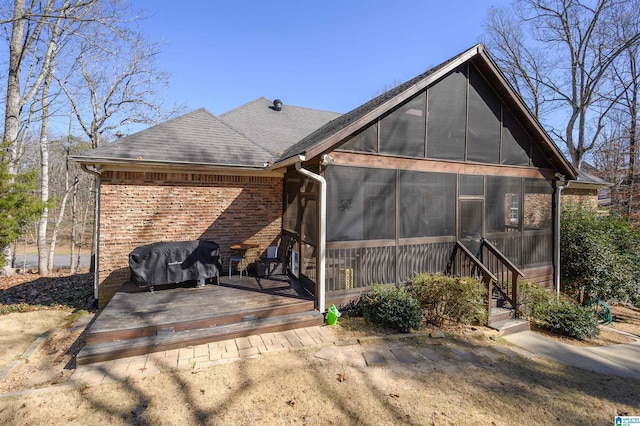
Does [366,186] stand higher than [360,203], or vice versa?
[366,186]

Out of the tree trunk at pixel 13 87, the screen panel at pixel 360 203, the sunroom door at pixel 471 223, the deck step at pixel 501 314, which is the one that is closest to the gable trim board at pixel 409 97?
the screen panel at pixel 360 203

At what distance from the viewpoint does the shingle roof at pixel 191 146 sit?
6.48 metres

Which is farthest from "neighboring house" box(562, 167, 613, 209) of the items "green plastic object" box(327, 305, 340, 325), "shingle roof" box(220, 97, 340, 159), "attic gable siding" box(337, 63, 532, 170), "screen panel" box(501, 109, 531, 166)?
"green plastic object" box(327, 305, 340, 325)

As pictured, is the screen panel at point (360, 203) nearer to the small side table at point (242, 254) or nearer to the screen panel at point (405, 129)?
the screen panel at point (405, 129)

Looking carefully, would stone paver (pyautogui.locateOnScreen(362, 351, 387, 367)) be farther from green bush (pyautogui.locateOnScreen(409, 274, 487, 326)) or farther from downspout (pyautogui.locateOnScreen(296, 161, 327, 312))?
green bush (pyautogui.locateOnScreen(409, 274, 487, 326))

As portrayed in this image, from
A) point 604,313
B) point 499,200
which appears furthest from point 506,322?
point 604,313

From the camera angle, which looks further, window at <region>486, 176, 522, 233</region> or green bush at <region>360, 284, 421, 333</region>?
window at <region>486, 176, 522, 233</region>

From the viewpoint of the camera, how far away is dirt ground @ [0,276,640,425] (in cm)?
313

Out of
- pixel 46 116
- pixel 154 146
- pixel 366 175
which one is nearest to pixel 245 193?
pixel 154 146

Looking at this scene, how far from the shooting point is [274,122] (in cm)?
1200

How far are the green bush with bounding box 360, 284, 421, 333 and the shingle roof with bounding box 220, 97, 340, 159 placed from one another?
5.91 m

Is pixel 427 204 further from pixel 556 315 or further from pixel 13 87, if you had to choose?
pixel 13 87

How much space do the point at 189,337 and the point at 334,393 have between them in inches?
95.6

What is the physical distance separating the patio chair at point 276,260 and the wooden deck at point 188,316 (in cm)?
60
